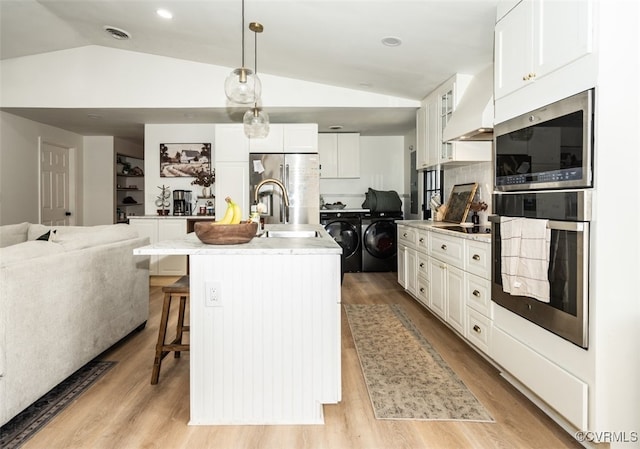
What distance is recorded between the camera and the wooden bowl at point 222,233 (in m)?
1.88

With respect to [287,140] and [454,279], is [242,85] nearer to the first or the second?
[454,279]

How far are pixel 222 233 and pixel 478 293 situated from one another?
5.77ft

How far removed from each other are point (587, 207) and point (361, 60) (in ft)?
8.88

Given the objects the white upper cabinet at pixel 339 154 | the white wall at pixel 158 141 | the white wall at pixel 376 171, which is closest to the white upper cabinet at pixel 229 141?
the white wall at pixel 158 141

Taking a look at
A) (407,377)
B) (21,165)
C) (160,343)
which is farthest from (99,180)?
(407,377)

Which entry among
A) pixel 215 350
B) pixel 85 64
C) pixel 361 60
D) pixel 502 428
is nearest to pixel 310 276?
pixel 215 350

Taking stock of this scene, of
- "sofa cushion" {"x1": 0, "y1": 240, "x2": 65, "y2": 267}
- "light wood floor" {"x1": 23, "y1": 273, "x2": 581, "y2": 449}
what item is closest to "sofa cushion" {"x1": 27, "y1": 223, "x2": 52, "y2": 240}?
"sofa cushion" {"x1": 0, "y1": 240, "x2": 65, "y2": 267}

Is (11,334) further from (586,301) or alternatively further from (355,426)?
(586,301)

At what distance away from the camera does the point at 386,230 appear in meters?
5.96

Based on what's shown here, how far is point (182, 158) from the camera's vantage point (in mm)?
5770

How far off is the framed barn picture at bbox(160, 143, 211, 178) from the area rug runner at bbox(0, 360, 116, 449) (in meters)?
3.68

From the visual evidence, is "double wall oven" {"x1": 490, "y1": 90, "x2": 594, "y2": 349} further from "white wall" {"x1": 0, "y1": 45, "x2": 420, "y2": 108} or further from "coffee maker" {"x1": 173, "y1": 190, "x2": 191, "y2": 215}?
"coffee maker" {"x1": 173, "y1": 190, "x2": 191, "y2": 215}

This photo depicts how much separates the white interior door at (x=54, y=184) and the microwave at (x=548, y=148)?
247 inches

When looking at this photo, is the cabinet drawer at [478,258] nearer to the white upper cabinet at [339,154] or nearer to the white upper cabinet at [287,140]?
the white upper cabinet at [287,140]
